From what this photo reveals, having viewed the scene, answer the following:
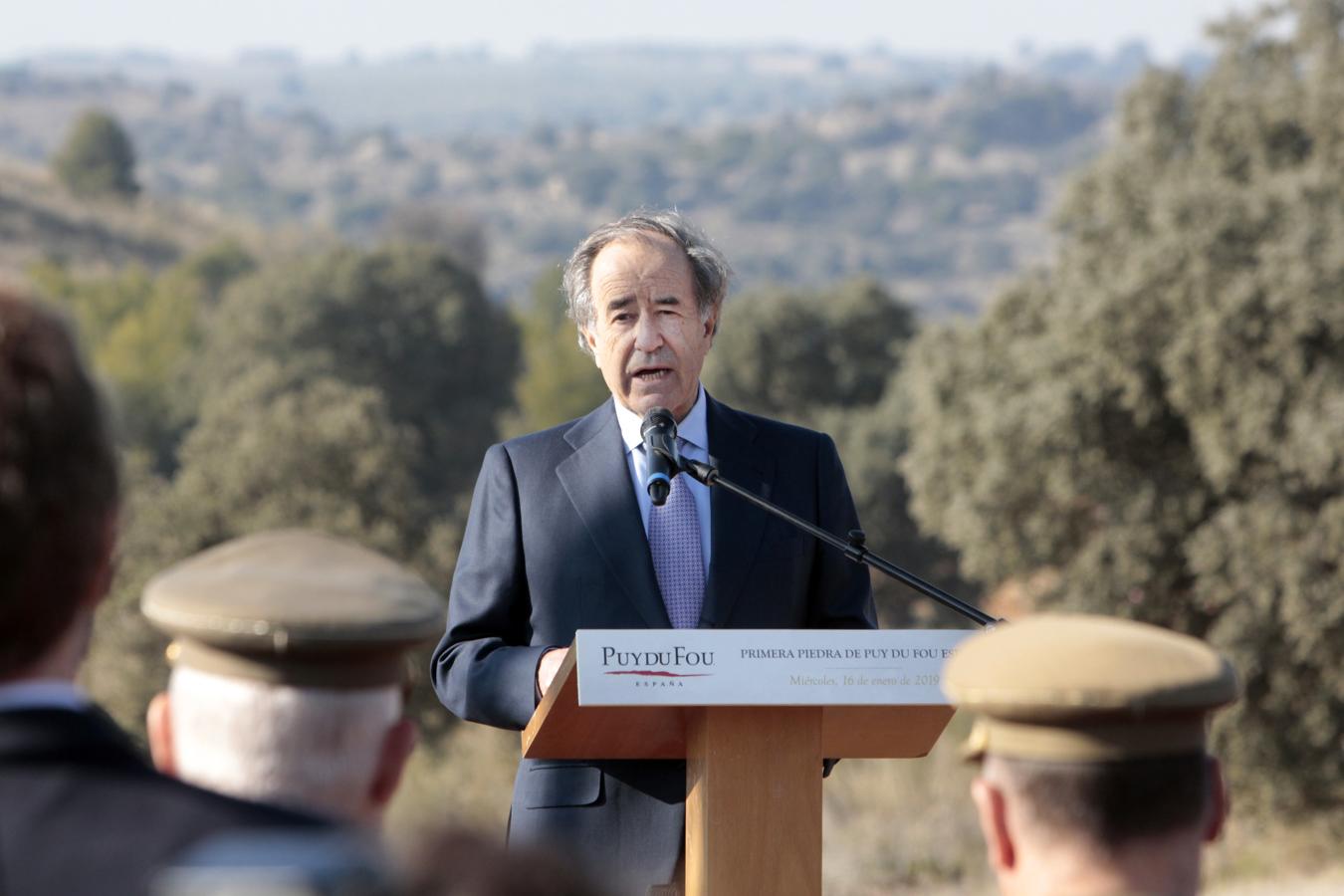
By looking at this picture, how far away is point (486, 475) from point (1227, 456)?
610 inches

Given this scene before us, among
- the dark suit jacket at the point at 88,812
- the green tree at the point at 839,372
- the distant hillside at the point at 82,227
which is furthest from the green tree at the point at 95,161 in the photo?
the dark suit jacket at the point at 88,812

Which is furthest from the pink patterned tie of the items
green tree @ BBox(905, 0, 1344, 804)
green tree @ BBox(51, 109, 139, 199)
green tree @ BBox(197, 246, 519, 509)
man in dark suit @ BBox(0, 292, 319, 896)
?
green tree @ BBox(51, 109, 139, 199)

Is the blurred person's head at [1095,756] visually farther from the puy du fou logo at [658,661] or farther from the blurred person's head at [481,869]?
the puy du fou logo at [658,661]

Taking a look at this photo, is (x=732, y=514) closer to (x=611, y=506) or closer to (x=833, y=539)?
(x=611, y=506)

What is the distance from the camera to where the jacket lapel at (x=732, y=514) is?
154 inches

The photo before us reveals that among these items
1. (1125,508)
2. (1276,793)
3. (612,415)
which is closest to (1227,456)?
(1125,508)

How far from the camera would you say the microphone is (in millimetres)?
3666

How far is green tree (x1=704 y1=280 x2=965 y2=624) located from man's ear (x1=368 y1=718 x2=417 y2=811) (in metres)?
32.1

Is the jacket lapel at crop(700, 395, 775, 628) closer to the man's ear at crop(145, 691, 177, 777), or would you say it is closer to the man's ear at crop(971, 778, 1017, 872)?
the man's ear at crop(971, 778, 1017, 872)

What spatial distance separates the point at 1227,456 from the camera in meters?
18.6

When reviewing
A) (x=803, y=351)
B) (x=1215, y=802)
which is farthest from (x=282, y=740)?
(x=803, y=351)

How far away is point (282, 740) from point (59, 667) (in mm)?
236

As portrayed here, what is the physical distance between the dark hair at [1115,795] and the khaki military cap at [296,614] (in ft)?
2.02

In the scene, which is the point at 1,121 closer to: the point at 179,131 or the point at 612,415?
the point at 179,131
